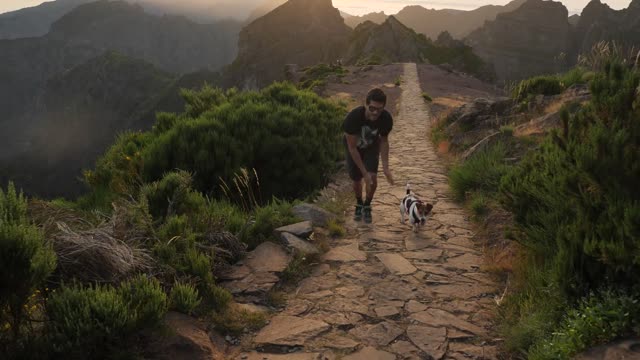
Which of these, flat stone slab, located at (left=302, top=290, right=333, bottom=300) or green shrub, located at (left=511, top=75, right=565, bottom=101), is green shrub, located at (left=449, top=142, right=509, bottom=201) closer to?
flat stone slab, located at (left=302, top=290, right=333, bottom=300)

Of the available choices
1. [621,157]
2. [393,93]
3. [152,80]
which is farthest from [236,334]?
[152,80]

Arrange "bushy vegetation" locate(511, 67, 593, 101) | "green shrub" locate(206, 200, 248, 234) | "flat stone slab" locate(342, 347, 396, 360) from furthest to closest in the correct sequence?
1. "bushy vegetation" locate(511, 67, 593, 101)
2. "green shrub" locate(206, 200, 248, 234)
3. "flat stone slab" locate(342, 347, 396, 360)

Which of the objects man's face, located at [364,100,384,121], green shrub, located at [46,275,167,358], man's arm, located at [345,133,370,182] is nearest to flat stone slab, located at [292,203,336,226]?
man's arm, located at [345,133,370,182]

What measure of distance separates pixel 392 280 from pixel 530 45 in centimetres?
15648

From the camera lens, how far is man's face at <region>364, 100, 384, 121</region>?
5.68 meters

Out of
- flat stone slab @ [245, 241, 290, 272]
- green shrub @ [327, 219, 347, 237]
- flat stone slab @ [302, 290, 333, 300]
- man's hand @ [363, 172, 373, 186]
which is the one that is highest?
man's hand @ [363, 172, 373, 186]

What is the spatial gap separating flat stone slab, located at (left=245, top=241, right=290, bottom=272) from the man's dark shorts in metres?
1.75

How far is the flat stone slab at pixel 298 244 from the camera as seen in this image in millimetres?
5203

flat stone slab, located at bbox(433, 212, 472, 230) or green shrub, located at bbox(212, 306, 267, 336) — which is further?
flat stone slab, located at bbox(433, 212, 472, 230)

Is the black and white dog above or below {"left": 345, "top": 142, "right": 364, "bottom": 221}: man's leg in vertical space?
below

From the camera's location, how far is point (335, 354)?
137 inches

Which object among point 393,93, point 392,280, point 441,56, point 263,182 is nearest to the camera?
point 392,280

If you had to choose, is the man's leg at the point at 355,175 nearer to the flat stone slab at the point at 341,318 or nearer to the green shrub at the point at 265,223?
the green shrub at the point at 265,223

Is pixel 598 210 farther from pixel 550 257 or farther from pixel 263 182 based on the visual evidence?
pixel 263 182
